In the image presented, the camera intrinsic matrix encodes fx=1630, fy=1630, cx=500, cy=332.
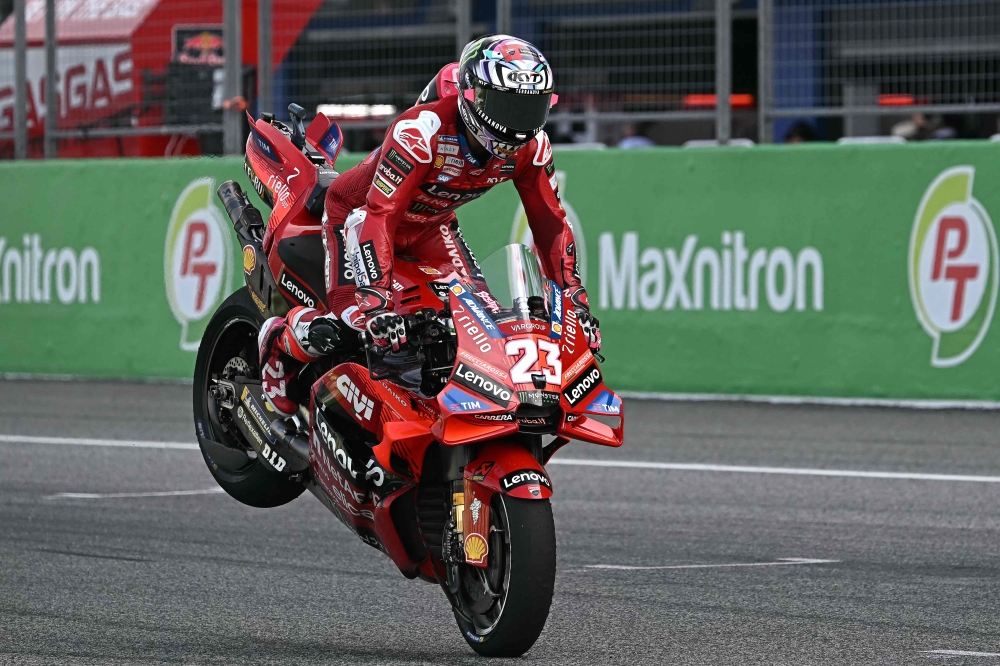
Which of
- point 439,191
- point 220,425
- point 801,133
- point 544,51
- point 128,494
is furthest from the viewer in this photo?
point 544,51

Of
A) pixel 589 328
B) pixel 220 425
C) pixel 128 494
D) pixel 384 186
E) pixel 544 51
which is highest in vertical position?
pixel 544 51

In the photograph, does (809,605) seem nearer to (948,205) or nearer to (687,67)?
(948,205)

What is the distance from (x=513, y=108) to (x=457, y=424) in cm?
110

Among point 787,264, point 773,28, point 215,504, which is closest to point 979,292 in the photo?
point 787,264

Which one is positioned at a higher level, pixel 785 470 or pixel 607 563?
pixel 607 563

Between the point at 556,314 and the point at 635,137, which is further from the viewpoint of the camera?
the point at 635,137

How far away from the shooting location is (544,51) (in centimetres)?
1305

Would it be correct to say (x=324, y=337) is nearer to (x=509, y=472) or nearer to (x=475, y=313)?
(x=475, y=313)

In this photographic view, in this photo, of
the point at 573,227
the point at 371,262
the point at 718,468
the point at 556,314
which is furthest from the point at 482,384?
the point at 573,227

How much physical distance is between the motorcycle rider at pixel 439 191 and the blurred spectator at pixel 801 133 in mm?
6919

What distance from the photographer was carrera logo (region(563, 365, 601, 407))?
5.00 metres

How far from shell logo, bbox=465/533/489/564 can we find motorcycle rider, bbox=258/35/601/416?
679 millimetres

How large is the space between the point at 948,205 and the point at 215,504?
584 cm

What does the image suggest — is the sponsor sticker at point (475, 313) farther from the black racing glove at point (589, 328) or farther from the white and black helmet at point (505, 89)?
the white and black helmet at point (505, 89)
